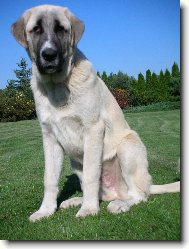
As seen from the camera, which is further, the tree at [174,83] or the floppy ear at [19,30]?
the tree at [174,83]

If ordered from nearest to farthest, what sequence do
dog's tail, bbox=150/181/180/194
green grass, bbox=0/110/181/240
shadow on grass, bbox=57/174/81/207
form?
green grass, bbox=0/110/181/240 → dog's tail, bbox=150/181/180/194 → shadow on grass, bbox=57/174/81/207

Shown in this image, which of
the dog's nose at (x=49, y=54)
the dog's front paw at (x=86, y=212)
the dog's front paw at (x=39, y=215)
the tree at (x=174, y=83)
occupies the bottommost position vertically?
the dog's front paw at (x=39, y=215)

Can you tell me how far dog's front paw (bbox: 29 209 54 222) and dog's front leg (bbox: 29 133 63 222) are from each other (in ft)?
0.04

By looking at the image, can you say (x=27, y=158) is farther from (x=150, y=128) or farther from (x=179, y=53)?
(x=179, y=53)

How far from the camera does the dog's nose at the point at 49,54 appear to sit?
280cm

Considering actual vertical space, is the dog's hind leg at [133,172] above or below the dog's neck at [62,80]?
below

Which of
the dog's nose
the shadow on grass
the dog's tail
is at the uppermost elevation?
the dog's nose

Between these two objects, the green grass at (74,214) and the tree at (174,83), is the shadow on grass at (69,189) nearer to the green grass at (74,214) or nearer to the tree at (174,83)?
the green grass at (74,214)

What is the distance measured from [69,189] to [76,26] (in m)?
1.54

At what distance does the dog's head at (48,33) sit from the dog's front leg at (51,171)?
1.95 ft

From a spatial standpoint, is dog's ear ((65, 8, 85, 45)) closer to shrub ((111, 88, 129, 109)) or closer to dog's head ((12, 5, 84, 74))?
dog's head ((12, 5, 84, 74))

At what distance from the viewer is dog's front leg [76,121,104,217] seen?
3.11 metres

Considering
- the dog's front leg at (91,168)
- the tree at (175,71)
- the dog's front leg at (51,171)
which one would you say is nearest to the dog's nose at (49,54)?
the dog's front leg at (91,168)

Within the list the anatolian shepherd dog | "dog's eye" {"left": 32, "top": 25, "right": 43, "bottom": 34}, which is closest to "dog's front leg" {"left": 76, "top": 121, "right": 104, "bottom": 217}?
the anatolian shepherd dog
